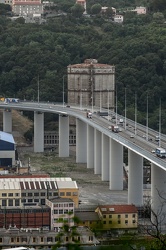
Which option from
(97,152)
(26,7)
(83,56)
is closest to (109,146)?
(97,152)

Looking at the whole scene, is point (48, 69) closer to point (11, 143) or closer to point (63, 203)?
point (11, 143)

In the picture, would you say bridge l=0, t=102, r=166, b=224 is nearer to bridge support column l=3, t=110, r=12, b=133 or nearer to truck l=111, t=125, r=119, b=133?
bridge support column l=3, t=110, r=12, b=133

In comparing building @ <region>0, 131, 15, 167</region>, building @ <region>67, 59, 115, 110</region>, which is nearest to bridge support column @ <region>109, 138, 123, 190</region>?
building @ <region>0, 131, 15, 167</region>

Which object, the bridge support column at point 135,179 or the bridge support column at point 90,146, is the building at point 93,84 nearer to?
the bridge support column at point 90,146

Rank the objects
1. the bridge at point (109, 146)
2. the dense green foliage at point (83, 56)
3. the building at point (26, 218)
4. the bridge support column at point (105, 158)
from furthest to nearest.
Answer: the dense green foliage at point (83, 56)
the bridge support column at point (105, 158)
the bridge at point (109, 146)
the building at point (26, 218)

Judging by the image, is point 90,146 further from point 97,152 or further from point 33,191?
point 33,191

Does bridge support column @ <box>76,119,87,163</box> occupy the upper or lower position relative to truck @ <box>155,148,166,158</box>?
lower

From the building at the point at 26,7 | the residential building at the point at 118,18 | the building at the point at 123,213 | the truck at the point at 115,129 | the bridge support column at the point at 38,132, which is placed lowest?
the bridge support column at the point at 38,132

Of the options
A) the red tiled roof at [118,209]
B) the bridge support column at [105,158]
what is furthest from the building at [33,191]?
the bridge support column at [105,158]

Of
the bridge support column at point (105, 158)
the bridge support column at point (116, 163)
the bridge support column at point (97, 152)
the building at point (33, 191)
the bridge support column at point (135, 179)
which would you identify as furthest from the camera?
the bridge support column at point (97, 152)
